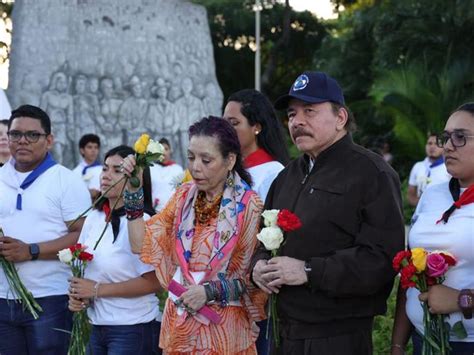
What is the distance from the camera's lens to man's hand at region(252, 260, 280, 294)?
338 centimetres

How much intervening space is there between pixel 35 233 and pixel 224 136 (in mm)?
1480

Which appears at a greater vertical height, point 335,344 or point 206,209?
point 206,209

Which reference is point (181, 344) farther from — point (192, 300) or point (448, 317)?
point (448, 317)

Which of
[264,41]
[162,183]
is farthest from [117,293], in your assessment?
[264,41]

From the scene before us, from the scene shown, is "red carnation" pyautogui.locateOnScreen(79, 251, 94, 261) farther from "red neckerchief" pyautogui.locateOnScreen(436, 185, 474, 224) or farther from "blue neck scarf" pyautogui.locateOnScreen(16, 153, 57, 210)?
"red neckerchief" pyautogui.locateOnScreen(436, 185, 474, 224)

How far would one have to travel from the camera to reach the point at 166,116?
15.7 m

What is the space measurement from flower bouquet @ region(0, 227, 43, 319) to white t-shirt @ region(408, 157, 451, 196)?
5.55 m

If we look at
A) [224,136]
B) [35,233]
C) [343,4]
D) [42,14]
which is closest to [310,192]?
[224,136]

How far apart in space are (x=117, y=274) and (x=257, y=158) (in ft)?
3.35

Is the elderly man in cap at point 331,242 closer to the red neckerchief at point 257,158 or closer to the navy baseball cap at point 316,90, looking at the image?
the navy baseball cap at point 316,90

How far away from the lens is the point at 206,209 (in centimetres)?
389

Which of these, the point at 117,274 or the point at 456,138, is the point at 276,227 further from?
the point at 117,274

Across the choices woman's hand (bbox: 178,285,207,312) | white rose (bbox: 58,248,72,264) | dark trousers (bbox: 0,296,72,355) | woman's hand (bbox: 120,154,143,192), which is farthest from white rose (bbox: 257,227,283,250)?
dark trousers (bbox: 0,296,72,355)

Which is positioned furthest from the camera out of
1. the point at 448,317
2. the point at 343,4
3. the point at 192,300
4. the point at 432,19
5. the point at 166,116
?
the point at 343,4
